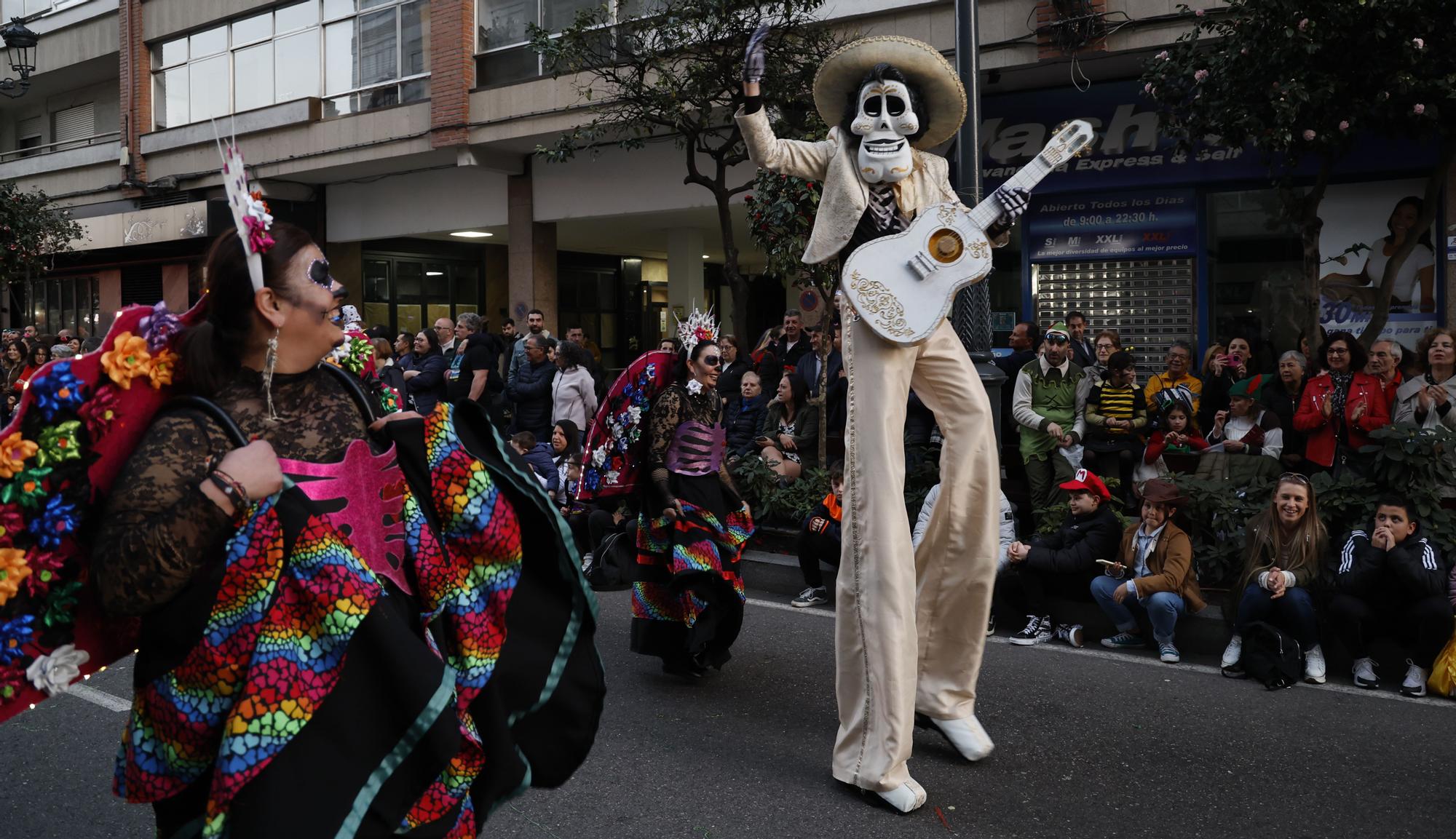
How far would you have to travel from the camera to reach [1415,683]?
5.50m

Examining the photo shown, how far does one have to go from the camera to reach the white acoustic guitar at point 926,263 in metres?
4.00

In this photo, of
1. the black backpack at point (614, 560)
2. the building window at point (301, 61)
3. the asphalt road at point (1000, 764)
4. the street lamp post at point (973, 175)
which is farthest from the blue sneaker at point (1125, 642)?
the building window at point (301, 61)

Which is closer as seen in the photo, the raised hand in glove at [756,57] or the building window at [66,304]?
the raised hand in glove at [756,57]

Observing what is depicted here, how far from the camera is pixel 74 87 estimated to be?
25453 mm

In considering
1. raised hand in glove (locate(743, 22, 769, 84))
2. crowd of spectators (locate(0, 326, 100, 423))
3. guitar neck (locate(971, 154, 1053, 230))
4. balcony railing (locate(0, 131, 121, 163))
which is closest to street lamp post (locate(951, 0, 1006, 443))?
guitar neck (locate(971, 154, 1053, 230))

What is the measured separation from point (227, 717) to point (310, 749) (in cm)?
17

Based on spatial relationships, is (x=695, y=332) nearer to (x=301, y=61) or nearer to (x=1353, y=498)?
(x=1353, y=498)

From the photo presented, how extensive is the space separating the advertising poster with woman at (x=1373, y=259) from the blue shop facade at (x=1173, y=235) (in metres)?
0.01

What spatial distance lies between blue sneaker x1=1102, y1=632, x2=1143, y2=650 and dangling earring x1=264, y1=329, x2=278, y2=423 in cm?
509

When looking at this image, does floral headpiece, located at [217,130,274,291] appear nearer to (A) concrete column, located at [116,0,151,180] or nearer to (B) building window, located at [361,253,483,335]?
(B) building window, located at [361,253,483,335]

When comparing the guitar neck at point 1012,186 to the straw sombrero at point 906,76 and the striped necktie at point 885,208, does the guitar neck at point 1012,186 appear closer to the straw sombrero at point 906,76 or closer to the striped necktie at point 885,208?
the striped necktie at point 885,208

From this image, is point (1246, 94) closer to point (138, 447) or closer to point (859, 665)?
point (859, 665)

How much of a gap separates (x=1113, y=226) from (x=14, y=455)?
40.3 ft

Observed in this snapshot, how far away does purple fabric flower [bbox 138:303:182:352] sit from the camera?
2354 millimetres
